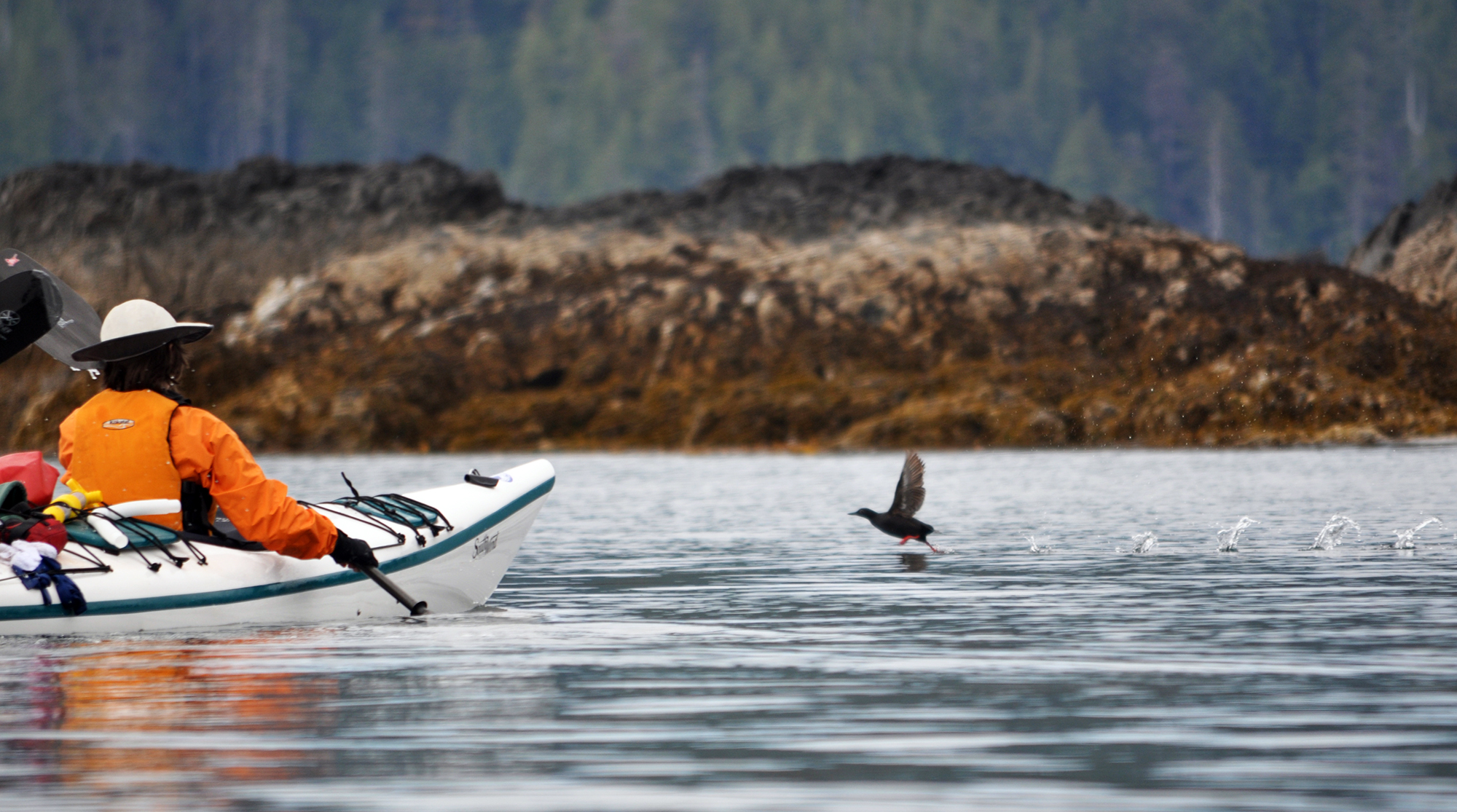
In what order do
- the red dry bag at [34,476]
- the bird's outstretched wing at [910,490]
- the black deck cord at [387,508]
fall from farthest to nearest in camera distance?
the bird's outstretched wing at [910,490], the black deck cord at [387,508], the red dry bag at [34,476]

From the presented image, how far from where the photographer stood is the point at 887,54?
18700cm

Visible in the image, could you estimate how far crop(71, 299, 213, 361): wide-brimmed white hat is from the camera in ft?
38.7

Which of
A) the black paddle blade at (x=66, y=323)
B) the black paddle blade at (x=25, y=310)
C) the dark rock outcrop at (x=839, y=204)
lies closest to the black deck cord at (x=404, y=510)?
the black paddle blade at (x=66, y=323)

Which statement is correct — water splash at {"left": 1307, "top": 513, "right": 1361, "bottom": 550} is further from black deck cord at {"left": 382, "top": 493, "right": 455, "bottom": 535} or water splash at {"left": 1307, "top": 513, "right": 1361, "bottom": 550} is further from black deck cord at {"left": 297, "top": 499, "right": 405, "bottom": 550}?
black deck cord at {"left": 297, "top": 499, "right": 405, "bottom": 550}

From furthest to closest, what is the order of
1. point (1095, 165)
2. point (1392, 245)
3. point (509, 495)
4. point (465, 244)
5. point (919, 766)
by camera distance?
point (1095, 165)
point (465, 244)
point (1392, 245)
point (509, 495)
point (919, 766)

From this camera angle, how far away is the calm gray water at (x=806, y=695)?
702 cm

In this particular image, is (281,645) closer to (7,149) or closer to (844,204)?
(844,204)

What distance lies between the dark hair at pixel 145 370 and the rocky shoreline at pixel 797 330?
89.2 metres

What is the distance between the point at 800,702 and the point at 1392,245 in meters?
134

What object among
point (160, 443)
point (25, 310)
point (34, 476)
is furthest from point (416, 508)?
point (25, 310)

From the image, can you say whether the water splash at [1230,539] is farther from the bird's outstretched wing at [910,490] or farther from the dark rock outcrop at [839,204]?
the dark rock outcrop at [839,204]

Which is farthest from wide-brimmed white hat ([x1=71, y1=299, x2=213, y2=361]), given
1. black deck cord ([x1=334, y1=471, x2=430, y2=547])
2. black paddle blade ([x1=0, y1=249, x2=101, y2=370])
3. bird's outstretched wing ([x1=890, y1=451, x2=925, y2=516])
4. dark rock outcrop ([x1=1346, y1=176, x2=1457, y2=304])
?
dark rock outcrop ([x1=1346, y1=176, x2=1457, y2=304])

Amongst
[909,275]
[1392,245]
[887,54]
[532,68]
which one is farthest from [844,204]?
[532,68]

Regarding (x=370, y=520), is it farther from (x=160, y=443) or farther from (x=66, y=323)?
(x=66, y=323)
